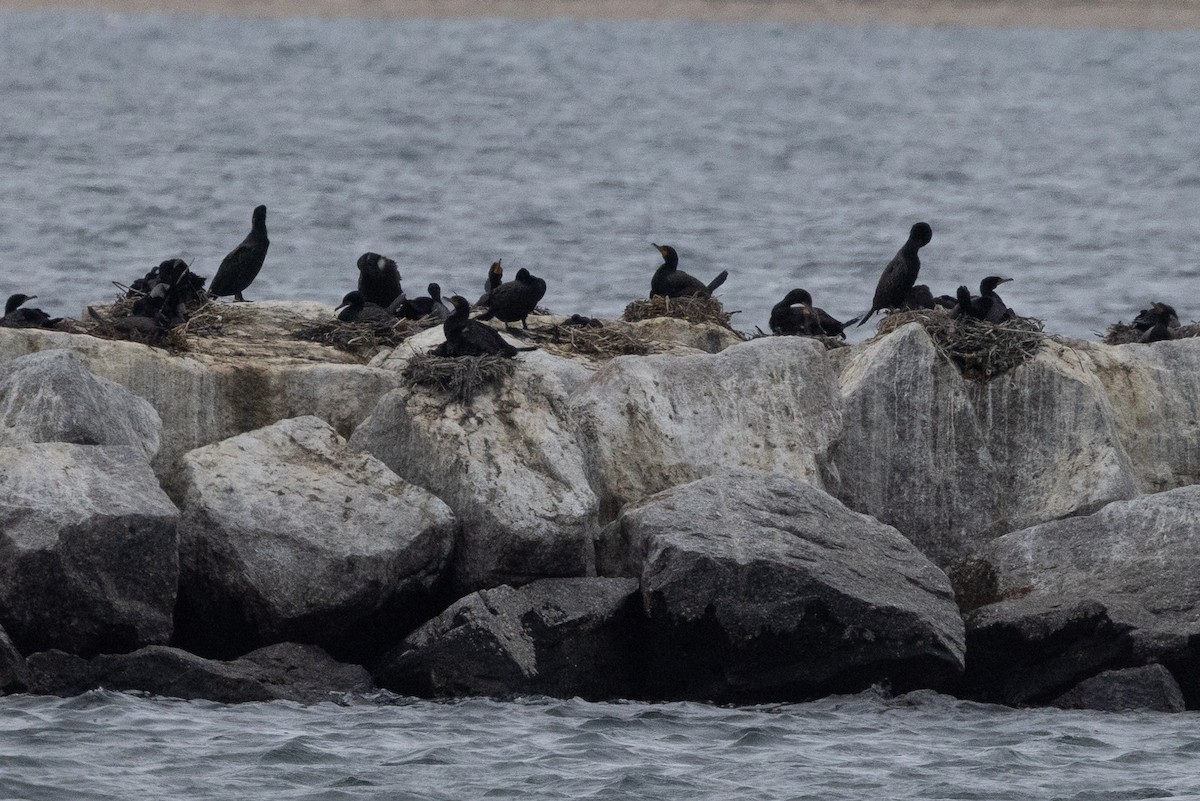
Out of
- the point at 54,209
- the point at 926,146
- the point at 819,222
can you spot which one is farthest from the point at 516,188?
the point at 926,146

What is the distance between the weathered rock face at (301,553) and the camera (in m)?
14.4

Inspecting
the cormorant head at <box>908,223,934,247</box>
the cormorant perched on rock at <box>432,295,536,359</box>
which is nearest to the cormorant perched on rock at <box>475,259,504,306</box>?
the cormorant perched on rock at <box>432,295,536,359</box>

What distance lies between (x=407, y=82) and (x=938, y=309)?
7154 centimetres

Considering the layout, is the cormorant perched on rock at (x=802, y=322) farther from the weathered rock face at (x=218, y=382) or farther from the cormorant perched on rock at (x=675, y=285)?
the weathered rock face at (x=218, y=382)

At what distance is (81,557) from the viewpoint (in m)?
13.8

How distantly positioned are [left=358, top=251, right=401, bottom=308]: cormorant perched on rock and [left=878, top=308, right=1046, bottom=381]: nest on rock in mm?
4763

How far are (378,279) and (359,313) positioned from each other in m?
1.28

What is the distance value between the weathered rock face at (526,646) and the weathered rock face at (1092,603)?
2.51 meters

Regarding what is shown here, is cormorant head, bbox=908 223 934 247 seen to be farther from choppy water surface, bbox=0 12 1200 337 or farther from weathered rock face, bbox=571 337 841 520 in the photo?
choppy water surface, bbox=0 12 1200 337

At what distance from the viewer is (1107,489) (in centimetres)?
1662

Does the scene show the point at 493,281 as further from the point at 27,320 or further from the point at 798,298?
the point at 27,320

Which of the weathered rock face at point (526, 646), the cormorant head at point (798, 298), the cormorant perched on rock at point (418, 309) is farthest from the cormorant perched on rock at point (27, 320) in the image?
the cormorant head at point (798, 298)

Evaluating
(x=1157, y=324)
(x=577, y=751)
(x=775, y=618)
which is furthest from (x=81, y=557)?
(x=1157, y=324)

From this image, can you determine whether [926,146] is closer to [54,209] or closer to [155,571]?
[54,209]
